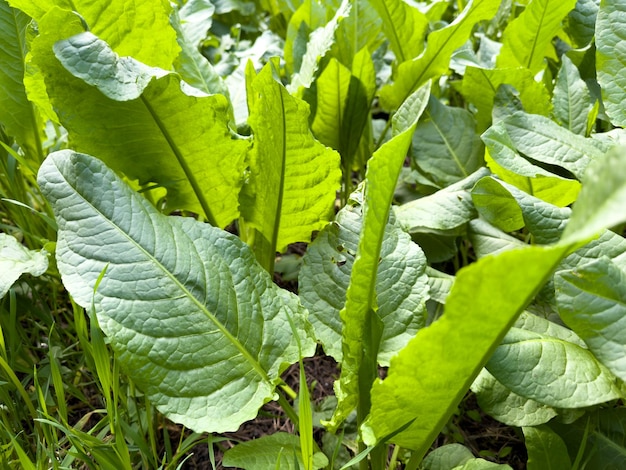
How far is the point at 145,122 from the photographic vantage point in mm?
1094

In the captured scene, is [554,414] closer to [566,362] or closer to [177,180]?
[566,362]

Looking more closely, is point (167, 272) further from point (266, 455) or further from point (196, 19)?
point (196, 19)

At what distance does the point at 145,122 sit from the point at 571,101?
35.9 inches

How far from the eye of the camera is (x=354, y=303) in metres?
0.84

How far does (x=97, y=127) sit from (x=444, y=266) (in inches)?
33.3

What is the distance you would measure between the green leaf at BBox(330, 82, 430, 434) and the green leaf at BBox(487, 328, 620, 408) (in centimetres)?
19

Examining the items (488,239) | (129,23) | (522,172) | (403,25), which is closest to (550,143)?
(522,172)

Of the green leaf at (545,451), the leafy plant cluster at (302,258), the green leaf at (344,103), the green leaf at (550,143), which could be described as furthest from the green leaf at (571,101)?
the green leaf at (545,451)

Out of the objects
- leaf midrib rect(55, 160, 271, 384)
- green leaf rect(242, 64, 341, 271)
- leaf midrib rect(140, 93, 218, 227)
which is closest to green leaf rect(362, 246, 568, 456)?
leaf midrib rect(55, 160, 271, 384)

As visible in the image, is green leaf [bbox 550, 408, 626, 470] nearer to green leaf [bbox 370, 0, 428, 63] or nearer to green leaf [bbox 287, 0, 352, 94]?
green leaf [bbox 287, 0, 352, 94]

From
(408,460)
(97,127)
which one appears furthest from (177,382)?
(97,127)

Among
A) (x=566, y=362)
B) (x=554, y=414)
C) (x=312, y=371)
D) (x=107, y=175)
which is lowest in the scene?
(x=312, y=371)

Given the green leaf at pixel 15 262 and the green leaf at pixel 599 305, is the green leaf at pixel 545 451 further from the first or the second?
the green leaf at pixel 15 262

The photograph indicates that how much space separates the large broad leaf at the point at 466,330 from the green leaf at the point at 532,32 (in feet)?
2.88
